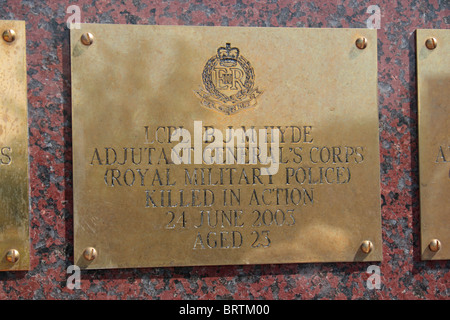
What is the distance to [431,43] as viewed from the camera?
2191 mm

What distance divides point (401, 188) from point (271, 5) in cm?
113

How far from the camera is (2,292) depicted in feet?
6.75

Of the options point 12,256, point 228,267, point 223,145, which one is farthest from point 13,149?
point 228,267

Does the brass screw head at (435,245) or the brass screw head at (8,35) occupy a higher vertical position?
the brass screw head at (8,35)

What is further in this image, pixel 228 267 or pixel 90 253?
pixel 228 267

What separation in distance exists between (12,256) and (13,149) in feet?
1.63

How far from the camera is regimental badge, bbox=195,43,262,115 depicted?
2.10 m

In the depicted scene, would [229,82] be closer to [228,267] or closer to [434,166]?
[228,267]

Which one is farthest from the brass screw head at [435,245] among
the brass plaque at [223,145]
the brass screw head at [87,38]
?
the brass screw head at [87,38]

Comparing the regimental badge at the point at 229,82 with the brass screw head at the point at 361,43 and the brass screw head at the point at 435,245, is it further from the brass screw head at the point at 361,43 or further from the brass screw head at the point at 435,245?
the brass screw head at the point at 435,245

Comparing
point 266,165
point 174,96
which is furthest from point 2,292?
point 266,165

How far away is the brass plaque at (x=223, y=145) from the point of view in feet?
6.73

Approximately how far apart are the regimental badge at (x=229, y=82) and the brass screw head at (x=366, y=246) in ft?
2.86

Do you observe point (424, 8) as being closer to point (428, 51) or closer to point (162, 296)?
point (428, 51)
